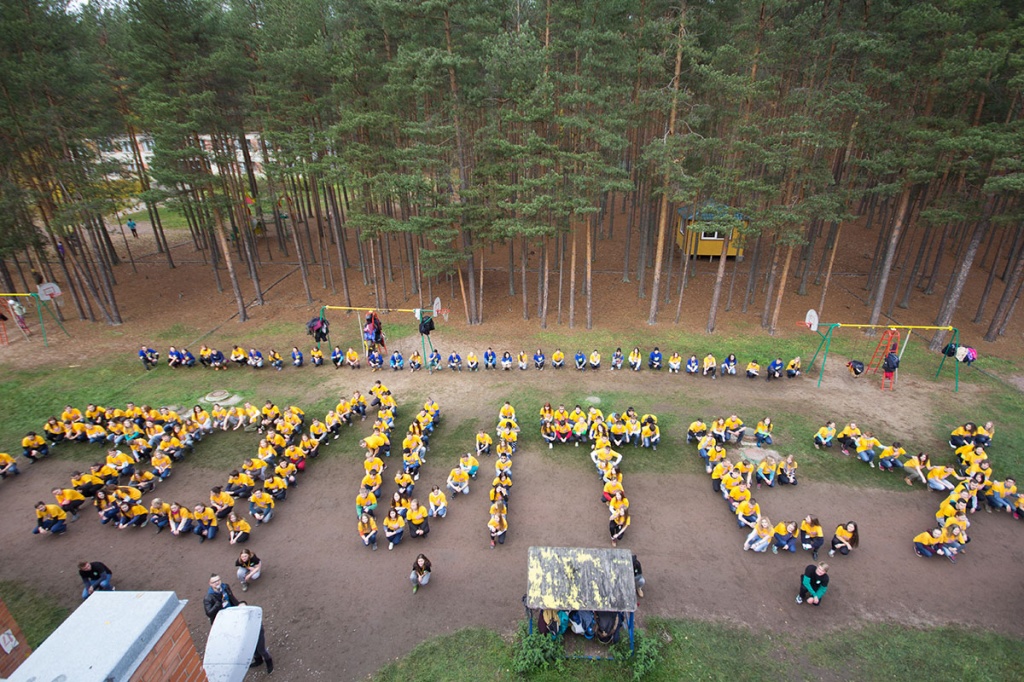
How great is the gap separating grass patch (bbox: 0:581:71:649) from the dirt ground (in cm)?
23

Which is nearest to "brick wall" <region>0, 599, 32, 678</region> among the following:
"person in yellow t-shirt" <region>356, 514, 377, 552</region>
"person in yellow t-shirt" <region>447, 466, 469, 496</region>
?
"person in yellow t-shirt" <region>356, 514, 377, 552</region>

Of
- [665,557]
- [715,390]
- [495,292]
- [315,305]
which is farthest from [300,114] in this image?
[665,557]

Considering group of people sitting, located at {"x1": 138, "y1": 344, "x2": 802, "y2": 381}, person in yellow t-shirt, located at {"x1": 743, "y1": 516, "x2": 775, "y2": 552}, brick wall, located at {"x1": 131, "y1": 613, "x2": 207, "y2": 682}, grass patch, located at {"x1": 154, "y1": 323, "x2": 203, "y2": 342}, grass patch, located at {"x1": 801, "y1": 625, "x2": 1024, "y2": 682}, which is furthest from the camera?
grass patch, located at {"x1": 154, "y1": 323, "x2": 203, "y2": 342}

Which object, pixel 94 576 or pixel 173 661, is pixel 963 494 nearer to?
pixel 173 661

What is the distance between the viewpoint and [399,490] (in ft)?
41.5

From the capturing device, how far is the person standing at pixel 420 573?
33.7 ft

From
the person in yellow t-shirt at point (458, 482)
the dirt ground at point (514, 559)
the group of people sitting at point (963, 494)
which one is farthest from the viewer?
the person in yellow t-shirt at point (458, 482)

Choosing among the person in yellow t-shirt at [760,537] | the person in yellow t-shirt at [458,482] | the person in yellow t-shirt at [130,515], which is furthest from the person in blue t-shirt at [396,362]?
the person in yellow t-shirt at [760,537]

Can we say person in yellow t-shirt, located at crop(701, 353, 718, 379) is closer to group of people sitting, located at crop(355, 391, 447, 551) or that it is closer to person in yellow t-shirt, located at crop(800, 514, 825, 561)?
person in yellow t-shirt, located at crop(800, 514, 825, 561)

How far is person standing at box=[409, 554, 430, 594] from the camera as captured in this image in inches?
405

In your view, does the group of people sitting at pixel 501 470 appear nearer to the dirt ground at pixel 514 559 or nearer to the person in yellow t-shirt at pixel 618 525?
the dirt ground at pixel 514 559

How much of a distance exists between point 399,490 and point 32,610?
7835 millimetres

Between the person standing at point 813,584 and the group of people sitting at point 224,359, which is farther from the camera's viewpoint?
the group of people sitting at point 224,359

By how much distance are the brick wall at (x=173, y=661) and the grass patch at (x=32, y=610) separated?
7.35 meters
